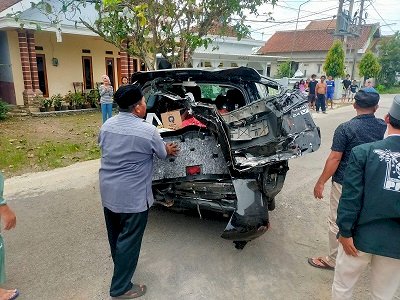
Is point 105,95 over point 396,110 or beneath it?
beneath

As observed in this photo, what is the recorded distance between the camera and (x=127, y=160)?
2.54 m

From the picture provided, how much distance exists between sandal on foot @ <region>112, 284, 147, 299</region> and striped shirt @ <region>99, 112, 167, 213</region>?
2.40 feet

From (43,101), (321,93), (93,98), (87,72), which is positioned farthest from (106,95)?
(321,93)

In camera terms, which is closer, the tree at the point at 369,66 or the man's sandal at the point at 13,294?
the man's sandal at the point at 13,294

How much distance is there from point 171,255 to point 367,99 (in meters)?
2.36

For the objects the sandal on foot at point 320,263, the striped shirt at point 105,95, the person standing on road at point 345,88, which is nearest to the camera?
the sandal on foot at point 320,263

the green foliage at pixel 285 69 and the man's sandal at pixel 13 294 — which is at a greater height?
the green foliage at pixel 285 69

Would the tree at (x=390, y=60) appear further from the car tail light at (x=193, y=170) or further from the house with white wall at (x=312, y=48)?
the car tail light at (x=193, y=170)

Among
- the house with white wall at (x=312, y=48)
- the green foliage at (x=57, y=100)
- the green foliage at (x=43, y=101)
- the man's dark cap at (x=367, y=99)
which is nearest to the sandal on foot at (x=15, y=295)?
the man's dark cap at (x=367, y=99)

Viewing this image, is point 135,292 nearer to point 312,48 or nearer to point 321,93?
point 321,93

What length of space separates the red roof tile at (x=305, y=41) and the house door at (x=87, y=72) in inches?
1071

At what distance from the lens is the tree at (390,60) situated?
111ft

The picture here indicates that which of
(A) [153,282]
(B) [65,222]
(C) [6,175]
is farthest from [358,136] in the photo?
(C) [6,175]

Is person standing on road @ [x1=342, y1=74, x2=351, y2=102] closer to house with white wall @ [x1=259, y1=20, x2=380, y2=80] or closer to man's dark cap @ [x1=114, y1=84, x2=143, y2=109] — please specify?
house with white wall @ [x1=259, y1=20, x2=380, y2=80]
